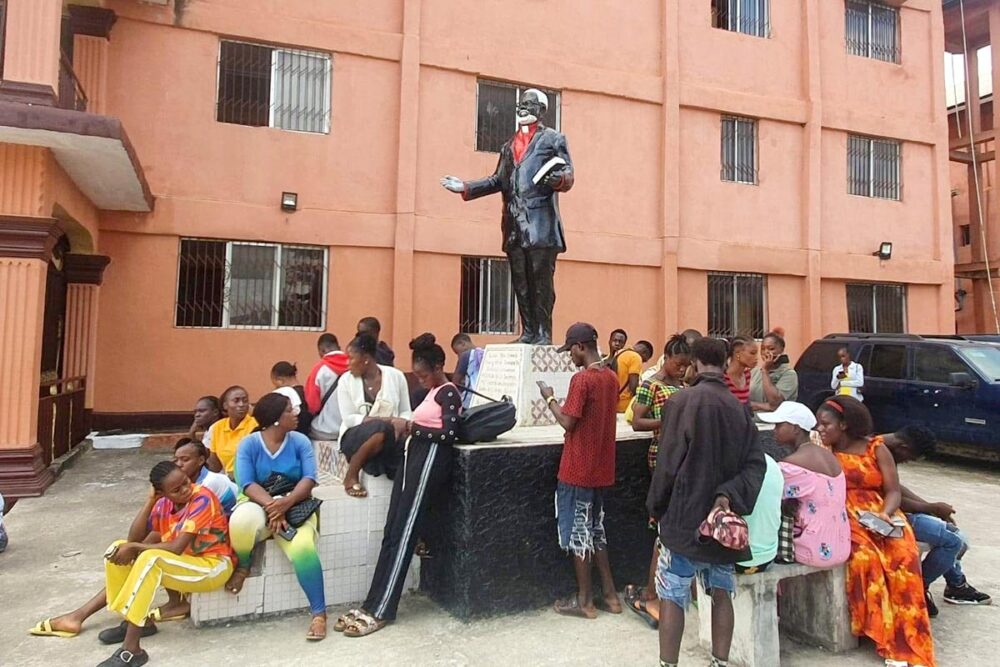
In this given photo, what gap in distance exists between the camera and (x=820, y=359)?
414 inches

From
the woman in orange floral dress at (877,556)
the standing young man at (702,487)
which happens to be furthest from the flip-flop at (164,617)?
the woman in orange floral dress at (877,556)

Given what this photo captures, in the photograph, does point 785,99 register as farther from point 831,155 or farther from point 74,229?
point 74,229

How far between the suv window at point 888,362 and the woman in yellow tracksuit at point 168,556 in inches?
361

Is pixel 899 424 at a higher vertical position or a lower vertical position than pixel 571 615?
→ higher

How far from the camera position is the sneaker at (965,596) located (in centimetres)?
425

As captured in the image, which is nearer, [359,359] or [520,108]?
[359,359]

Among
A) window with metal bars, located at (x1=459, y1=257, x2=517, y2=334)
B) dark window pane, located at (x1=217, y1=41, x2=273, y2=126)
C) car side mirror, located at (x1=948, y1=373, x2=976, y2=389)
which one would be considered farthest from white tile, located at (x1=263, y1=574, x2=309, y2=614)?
car side mirror, located at (x1=948, y1=373, x2=976, y2=389)

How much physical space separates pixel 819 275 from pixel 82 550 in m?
12.2

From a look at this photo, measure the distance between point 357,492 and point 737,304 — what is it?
9.93 meters

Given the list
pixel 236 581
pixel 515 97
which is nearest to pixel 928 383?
pixel 515 97

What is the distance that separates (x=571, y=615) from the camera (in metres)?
4.02

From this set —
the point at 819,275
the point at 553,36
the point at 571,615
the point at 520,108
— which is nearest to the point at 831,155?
the point at 819,275

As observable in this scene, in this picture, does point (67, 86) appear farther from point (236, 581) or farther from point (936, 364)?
point (936, 364)

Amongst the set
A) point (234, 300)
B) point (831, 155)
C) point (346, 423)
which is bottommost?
point (346, 423)
